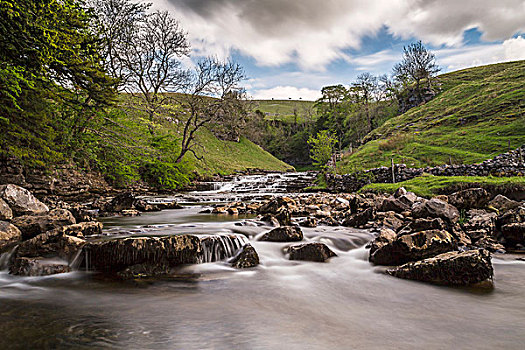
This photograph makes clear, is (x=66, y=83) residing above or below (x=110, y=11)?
below

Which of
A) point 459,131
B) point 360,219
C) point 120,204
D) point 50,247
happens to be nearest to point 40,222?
point 50,247

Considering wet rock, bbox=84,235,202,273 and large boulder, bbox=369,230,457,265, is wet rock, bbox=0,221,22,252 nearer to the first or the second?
wet rock, bbox=84,235,202,273

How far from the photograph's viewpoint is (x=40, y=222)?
26.3ft

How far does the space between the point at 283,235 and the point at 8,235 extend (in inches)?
285

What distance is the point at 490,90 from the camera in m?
41.0

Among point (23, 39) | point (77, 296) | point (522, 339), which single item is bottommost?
point (522, 339)

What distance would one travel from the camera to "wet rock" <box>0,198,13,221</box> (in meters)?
8.12

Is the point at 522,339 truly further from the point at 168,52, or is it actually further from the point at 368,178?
the point at 168,52

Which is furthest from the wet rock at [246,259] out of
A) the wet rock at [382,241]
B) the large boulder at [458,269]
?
the large boulder at [458,269]

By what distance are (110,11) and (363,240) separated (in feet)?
82.4

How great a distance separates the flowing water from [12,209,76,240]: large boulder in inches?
89.0

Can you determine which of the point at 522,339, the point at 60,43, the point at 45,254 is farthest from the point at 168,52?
the point at 522,339

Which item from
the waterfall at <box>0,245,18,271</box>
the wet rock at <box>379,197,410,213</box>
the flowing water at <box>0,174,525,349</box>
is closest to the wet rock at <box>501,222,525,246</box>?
the flowing water at <box>0,174,525,349</box>

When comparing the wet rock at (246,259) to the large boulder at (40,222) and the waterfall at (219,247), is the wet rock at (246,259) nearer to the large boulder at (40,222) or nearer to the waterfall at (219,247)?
the waterfall at (219,247)
